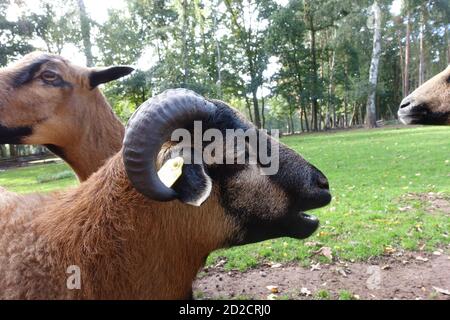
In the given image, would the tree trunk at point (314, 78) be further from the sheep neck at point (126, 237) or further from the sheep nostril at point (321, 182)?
the sheep neck at point (126, 237)

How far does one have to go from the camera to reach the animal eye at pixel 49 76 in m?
4.12

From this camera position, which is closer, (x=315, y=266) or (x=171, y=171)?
(x=171, y=171)

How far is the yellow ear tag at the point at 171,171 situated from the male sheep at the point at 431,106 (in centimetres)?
600

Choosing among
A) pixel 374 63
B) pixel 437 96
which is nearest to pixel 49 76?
pixel 437 96

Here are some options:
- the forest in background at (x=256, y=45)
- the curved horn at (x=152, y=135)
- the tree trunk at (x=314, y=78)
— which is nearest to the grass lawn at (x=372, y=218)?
the curved horn at (x=152, y=135)

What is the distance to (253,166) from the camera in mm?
2711

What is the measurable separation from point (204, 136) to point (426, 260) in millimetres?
4994

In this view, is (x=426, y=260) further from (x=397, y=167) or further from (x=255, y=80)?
(x=255, y=80)

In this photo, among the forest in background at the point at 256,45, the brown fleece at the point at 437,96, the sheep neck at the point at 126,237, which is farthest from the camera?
the forest in background at the point at 256,45

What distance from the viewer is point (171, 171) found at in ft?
7.47

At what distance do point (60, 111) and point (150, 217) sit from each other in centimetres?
239

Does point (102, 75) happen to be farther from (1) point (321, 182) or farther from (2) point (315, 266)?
(2) point (315, 266)
